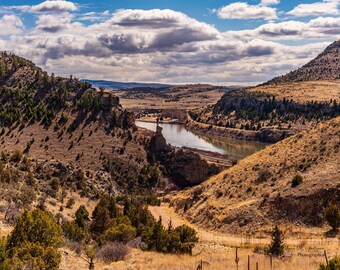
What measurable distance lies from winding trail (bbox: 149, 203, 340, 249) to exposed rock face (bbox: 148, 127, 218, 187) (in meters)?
24.3

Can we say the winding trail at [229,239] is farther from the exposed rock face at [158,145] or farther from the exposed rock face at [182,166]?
the exposed rock face at [158,145]

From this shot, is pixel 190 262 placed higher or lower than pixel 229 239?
higher

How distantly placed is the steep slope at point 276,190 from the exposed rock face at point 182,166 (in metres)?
23.3

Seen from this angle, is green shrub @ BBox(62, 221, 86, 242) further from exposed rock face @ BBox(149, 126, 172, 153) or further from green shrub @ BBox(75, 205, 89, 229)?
exposed rock face @ BBox(149, 126, 172, 153)

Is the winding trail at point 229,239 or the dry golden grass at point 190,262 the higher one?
the dry golden grass at point 190,262

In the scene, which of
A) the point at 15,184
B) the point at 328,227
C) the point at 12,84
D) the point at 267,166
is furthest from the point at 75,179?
the point at 12,84

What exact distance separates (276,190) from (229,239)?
1009 cm

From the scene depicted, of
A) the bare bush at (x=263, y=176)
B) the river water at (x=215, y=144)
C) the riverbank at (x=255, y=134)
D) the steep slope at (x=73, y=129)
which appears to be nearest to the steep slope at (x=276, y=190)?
the bare bush at (x=263, y=176)

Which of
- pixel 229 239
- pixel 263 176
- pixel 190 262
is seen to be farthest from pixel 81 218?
pixel 263 176

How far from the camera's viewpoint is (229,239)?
39.5m

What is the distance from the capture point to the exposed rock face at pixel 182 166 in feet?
285

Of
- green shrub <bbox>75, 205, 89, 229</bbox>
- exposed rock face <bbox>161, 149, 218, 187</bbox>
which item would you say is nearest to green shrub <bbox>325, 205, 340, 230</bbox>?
green shrub <bbox>75, 205, 89, 229</bbox>

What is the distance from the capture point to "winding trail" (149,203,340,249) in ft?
103

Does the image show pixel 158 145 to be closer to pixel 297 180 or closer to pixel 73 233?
pixel 297 180
